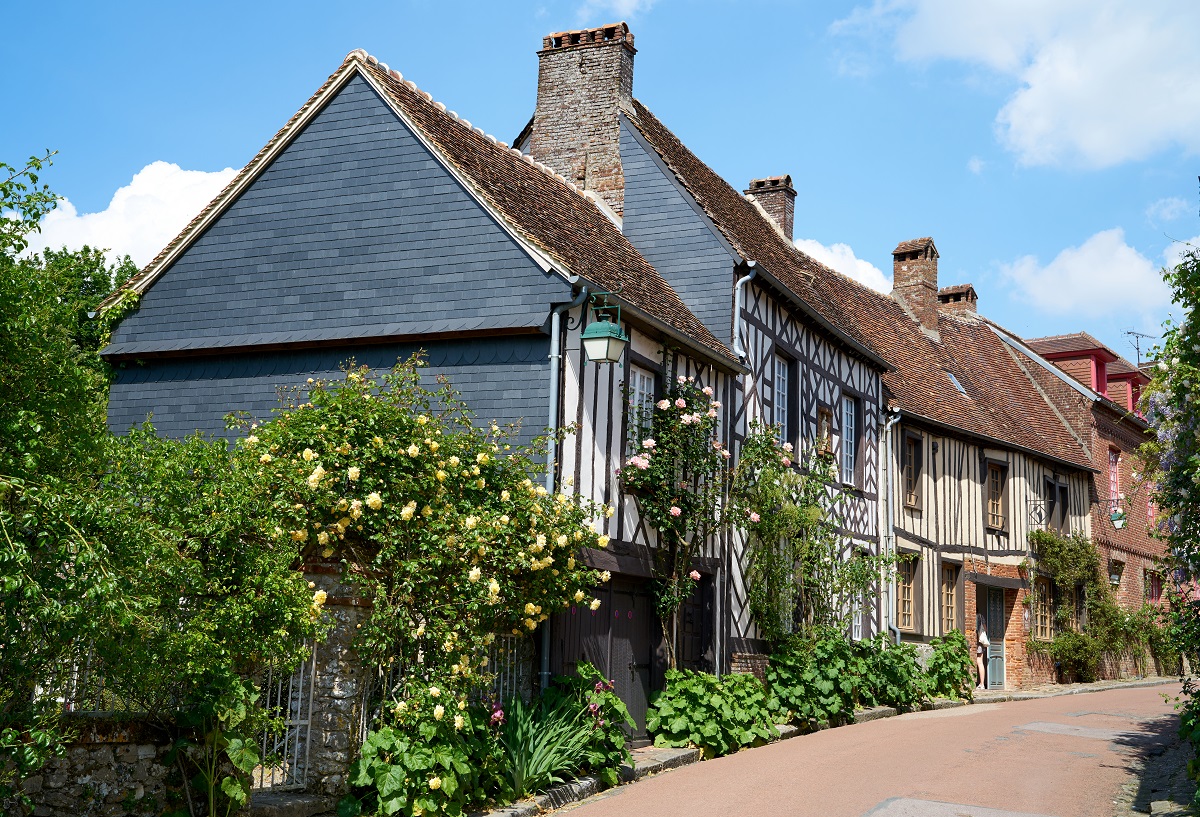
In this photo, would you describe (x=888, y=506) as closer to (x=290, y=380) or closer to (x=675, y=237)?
(x=675, y=237)

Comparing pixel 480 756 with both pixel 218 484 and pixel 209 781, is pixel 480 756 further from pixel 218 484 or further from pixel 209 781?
pixel 218 484

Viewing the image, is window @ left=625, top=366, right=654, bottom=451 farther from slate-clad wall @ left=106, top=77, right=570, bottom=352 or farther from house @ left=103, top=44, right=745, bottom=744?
slate-clad wall @ left=106, top=77, right=570, bottom=352

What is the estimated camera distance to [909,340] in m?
20.7

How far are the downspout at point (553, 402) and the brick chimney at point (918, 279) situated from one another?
13.9 meters

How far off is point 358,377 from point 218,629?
99.3 inches

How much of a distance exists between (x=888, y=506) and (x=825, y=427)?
2207mm

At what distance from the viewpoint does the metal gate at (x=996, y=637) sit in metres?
19.8

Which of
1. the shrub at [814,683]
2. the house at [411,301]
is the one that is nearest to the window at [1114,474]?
the shrub at [814,683]

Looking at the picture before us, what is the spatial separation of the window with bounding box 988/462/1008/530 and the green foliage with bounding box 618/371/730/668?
393 inches

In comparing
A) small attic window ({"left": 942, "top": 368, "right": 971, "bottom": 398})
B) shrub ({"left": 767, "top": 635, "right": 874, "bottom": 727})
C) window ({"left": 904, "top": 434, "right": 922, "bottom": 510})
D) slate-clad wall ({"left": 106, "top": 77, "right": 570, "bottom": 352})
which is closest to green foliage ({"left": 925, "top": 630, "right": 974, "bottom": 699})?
window ({"left": 904, "top": 434, "right": 922, "bottom": 510})

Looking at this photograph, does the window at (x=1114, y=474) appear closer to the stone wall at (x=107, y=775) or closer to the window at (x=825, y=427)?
the window at (x=825, y=427)

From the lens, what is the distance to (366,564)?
753cm

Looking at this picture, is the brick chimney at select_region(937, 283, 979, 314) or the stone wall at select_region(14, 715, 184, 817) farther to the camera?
the brick chimney at select_region(937, 283, 979, 314)

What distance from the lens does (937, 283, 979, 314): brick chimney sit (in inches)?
990
